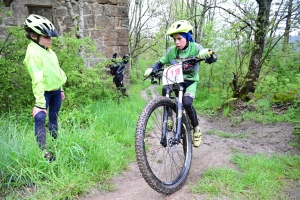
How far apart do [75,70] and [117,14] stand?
146 inches

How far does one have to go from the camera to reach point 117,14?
25.2 feet

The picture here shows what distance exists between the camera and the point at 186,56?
2.88 meters

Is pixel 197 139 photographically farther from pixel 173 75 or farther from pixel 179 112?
pixel 173 75

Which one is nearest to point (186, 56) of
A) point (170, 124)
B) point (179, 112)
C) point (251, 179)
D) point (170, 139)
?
point (179, 112)

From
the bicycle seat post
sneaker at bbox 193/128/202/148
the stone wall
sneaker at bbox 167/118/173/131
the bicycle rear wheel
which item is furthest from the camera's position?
the stone wall

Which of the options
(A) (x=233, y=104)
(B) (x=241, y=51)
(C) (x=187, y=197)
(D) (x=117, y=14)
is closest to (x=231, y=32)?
(B) (x=241, y=51)

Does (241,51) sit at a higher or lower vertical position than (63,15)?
lower

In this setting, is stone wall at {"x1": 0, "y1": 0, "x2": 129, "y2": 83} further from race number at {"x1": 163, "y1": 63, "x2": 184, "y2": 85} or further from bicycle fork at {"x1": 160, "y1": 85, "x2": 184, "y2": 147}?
bicycle fork at {"x1": 160, "y1": 85, "x2": 184, "y2": 147}

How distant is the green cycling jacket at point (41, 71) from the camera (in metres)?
2.40

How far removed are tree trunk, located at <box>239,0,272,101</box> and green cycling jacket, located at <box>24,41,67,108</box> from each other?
18.3 feet

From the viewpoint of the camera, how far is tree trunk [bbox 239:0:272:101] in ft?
20.8

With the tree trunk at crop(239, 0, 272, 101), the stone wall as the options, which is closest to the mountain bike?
the tree trunk at crop(239, 0, 272, 101)

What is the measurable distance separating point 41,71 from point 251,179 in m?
2.54

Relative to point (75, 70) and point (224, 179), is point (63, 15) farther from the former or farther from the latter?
point (224, 179)
